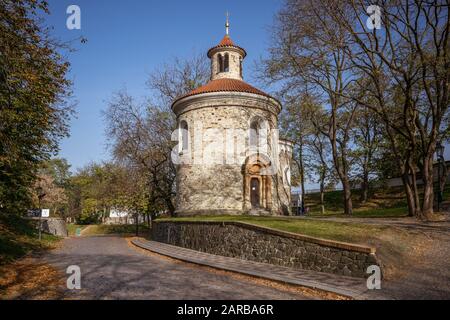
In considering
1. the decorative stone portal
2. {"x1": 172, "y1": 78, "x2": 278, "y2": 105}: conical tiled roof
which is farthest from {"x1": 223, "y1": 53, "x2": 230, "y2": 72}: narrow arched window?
the decorative stone portal

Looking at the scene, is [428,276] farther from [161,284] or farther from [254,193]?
[254,193]

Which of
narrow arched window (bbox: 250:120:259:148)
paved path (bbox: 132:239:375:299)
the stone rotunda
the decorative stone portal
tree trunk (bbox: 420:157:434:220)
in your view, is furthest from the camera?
narrow arched window (bbox: 250:120:259:148)

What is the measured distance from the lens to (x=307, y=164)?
1714 inches

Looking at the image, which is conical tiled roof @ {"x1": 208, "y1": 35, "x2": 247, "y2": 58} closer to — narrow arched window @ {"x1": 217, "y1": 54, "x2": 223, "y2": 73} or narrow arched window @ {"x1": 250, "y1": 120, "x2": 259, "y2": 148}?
narrow arched window @ {"x1": 217, "y1": 54, "x2": 223, "y2": 73}

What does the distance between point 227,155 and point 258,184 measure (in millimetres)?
2841

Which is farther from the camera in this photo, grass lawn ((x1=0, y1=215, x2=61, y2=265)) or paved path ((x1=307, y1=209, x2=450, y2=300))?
grass lawn ((x1=0, y1=215, x2=61, y2=265))

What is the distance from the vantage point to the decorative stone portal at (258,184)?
22688 millimetres

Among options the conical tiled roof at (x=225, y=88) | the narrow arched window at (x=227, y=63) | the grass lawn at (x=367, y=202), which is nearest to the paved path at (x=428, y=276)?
the conical tiled roof at (x=225, y=88)

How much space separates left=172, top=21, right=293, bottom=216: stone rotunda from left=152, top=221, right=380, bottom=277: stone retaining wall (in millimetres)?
4392

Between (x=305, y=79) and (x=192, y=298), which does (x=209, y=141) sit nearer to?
(x=305, y=79)

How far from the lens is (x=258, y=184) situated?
76.2 ft

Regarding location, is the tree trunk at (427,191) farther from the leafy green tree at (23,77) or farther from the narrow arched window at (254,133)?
the leafy green tree at (23,77)

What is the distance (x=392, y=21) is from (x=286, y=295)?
16.5 m

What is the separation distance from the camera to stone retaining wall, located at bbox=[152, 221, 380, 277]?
993 centimetres
